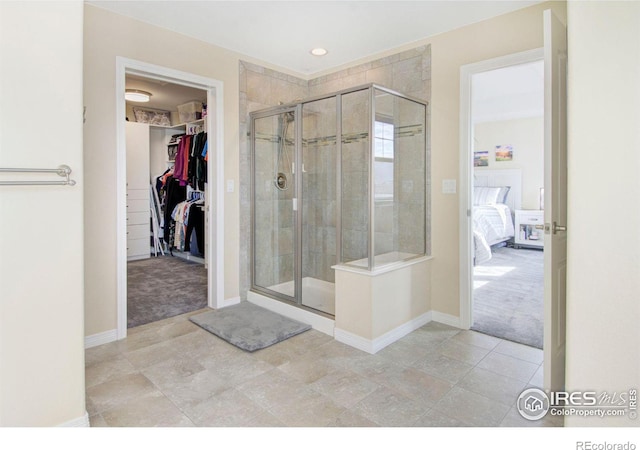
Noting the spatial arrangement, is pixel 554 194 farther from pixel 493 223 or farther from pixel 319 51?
pixel 493 223

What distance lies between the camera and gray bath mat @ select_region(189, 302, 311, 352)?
281cm

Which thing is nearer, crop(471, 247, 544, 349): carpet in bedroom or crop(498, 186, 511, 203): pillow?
crop(471, 247, 544, 349): carpet in bedroom

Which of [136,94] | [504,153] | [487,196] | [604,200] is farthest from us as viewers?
[504,153]

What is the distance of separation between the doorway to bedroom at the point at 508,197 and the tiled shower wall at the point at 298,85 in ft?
3.36

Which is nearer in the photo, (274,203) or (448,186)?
(448,186)

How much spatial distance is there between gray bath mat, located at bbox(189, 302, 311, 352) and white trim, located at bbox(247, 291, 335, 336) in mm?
54

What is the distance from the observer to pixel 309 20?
294cm

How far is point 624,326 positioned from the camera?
4.25 feet

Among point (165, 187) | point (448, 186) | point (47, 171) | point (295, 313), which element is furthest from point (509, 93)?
Answer: point (47, 171)

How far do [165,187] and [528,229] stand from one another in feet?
21.8

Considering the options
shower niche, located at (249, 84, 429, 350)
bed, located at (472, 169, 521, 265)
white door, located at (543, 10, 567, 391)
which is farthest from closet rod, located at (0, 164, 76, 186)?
bed, located at (472, 169, 521, 265)

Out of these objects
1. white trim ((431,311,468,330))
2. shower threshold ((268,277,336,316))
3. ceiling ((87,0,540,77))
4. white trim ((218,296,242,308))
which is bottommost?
white trim ((431,311,468,330))

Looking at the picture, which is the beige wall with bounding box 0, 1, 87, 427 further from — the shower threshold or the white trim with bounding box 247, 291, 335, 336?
the shower threshold
